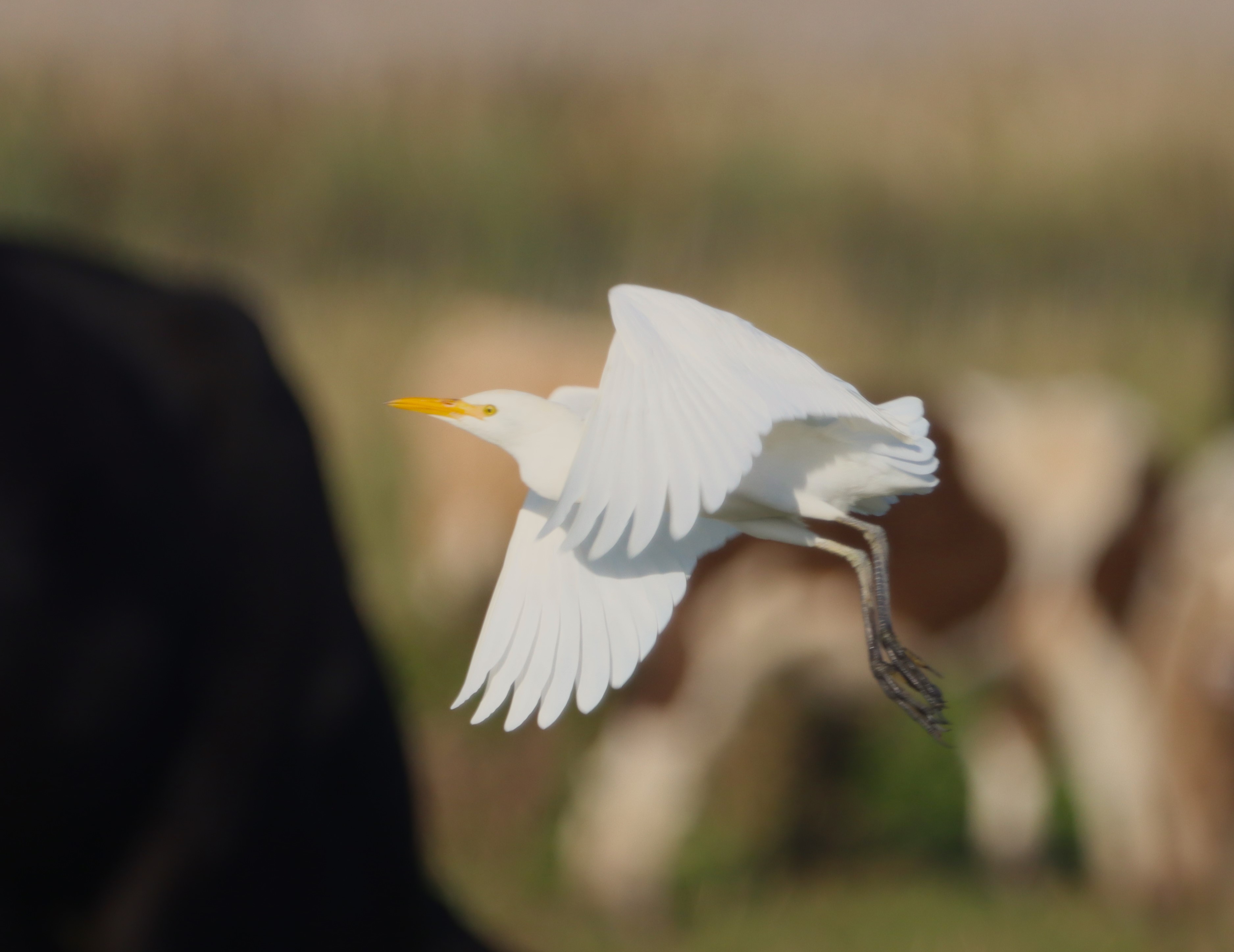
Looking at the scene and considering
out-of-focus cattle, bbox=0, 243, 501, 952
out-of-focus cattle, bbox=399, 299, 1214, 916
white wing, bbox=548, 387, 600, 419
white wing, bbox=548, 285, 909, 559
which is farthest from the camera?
out-of-focus cattle, bbox=399, 299, 1214, 916

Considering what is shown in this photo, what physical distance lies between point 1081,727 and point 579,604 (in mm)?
2595

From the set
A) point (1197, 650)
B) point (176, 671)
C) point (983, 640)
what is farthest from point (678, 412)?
point (1197, 650)

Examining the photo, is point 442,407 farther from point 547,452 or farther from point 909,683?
point 909,683

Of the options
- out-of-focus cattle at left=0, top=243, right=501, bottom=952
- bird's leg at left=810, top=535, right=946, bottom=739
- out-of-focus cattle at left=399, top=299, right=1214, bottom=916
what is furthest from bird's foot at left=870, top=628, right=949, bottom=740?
out-of-focus cattle at left=399, top=299, right=1214, bottom=916

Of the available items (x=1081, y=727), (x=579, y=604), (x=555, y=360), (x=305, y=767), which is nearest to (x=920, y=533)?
(x=1081, y=727)

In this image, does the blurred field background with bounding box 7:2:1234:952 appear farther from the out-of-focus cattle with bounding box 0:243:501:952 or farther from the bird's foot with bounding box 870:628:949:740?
the bird's foot with bounding box 870:628:949:740

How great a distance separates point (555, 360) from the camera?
2887mm

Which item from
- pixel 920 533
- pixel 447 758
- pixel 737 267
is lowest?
pixel 447 758

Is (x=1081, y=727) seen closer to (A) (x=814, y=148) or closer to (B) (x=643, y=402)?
(A) (x=814, y=148)

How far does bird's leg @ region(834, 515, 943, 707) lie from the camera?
17.0 inches

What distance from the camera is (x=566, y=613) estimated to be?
0.44 m

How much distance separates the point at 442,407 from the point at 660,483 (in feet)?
0.31

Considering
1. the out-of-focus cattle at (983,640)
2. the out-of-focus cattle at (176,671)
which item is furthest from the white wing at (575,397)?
the out-of-focus cattle at (983,640)

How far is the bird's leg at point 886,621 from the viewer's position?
431 mm
